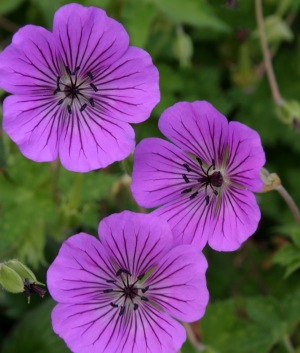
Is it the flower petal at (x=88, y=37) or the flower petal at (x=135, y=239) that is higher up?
the flower petal at (x=88, y=37)

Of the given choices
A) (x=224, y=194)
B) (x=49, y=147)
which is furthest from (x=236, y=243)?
(x=49, y=147)

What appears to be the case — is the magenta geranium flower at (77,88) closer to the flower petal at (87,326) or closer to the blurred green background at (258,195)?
the blurred green background at (258,195)

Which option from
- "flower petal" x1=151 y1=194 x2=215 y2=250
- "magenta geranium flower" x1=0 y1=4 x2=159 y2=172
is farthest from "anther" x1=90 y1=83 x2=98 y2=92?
"flower petal" x1=151 y1=194 x2=215 y2=250

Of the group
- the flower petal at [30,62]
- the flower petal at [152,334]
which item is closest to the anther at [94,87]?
the flower petal at [30,62]

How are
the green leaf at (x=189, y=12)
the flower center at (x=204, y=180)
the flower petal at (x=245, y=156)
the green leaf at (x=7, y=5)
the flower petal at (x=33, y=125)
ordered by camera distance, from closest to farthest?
Result: 1. the flower petal at (x=245, y=156)
2. the flower petal at (x=33, y=125)
3. the flower center at (x=204, y=180)
4. the green leaf at (x=189, y=12)
5. the green leaf at (x=7, y=5)

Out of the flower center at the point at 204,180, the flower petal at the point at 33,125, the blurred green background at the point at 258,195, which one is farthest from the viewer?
the blurred green background at the point at 258,195

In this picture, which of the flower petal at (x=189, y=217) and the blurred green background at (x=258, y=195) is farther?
the blurred green background at (x=258, y=195)

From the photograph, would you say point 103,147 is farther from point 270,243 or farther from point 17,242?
point 270,243

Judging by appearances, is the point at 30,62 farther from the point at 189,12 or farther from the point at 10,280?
the point at 189,12

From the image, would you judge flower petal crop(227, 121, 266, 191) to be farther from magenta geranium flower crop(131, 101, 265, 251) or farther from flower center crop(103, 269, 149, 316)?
flower center crop(103, 269, 149, 316)
